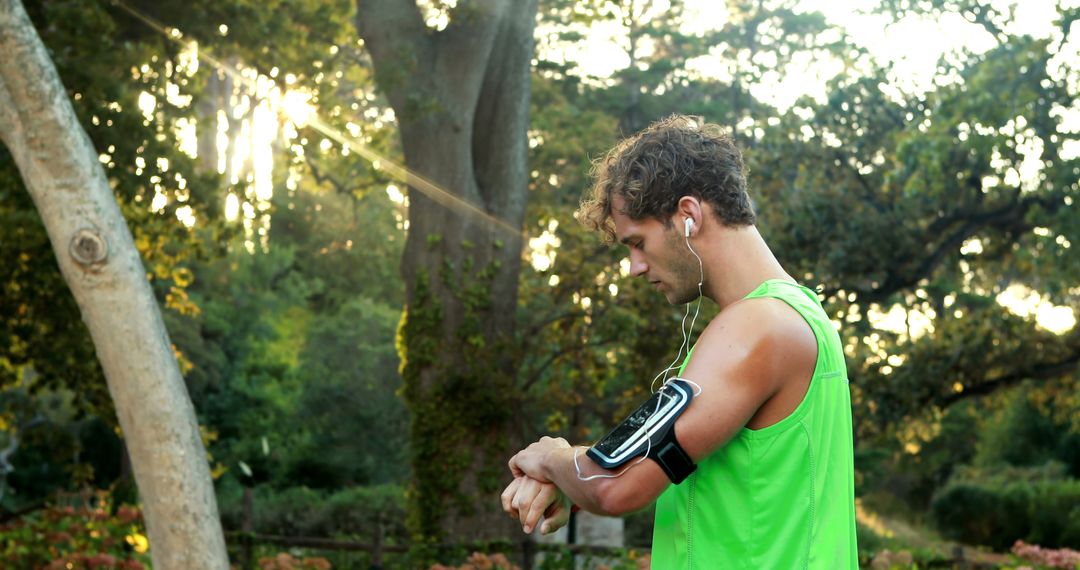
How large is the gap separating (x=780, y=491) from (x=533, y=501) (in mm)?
471

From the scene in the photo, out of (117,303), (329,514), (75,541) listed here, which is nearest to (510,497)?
(117,303)

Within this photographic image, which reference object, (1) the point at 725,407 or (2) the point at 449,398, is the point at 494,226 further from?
(1) the point at 725,407

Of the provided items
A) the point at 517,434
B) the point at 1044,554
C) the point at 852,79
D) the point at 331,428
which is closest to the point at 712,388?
the point at 1044,554

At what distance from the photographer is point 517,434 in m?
15.3

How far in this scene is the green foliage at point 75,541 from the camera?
914 centimetres

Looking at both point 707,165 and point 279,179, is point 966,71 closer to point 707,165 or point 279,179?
point 707,165

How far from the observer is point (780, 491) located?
254cm

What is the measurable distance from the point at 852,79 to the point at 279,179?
92.3ft

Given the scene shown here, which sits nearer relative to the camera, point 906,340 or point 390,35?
point 390,35

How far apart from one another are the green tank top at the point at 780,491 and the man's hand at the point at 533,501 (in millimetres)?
260

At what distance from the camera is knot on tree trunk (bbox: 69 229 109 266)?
6555 millimetres

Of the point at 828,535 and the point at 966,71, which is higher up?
the point at 966,71

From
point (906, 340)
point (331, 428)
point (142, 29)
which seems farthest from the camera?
point (331, 428)

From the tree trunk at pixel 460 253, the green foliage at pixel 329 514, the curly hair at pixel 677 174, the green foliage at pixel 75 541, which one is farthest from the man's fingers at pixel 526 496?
the green foliage at pixel 329 514
